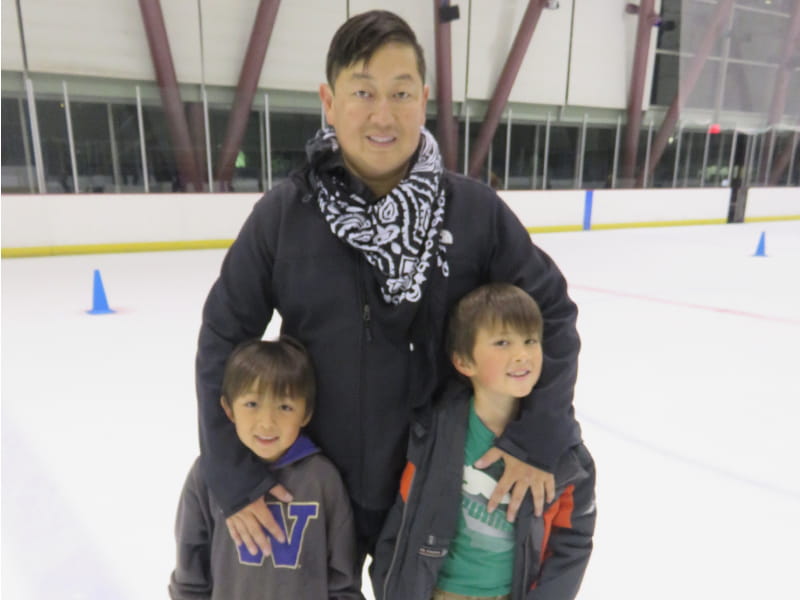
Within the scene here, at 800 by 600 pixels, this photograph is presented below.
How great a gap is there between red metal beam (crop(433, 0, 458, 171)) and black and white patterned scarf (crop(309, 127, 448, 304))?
7.87 metres

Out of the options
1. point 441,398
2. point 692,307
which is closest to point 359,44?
point 441,398

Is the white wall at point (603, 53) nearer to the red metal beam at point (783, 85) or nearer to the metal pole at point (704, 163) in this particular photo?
the metal pole at point (704, 163)

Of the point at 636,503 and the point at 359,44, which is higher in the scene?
the point at 359,44

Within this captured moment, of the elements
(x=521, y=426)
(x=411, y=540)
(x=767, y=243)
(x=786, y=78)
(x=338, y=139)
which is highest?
(x=786, y=78)

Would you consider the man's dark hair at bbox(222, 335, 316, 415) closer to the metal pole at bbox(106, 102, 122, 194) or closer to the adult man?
the adult man

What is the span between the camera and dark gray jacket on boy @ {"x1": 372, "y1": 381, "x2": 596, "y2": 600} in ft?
3.09

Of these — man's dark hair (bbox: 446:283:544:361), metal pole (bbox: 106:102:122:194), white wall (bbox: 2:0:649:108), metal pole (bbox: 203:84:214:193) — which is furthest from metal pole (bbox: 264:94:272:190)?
man's dark hair (bbox: 446:283:544:361)

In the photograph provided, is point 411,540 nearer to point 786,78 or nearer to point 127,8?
point 127,8

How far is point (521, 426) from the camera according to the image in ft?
3.02

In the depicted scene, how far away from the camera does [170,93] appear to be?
22.8 feet

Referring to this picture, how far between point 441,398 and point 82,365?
2334 mm

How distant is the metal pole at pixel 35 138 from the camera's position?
6.34m

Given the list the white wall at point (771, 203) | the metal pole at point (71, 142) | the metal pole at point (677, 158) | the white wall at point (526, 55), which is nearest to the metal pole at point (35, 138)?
the metal pole at point (71, 142)

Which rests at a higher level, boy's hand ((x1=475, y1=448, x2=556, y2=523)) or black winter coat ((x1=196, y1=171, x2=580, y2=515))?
black winter coat ((x1=196, y1=171, x2=580, y2=515))
